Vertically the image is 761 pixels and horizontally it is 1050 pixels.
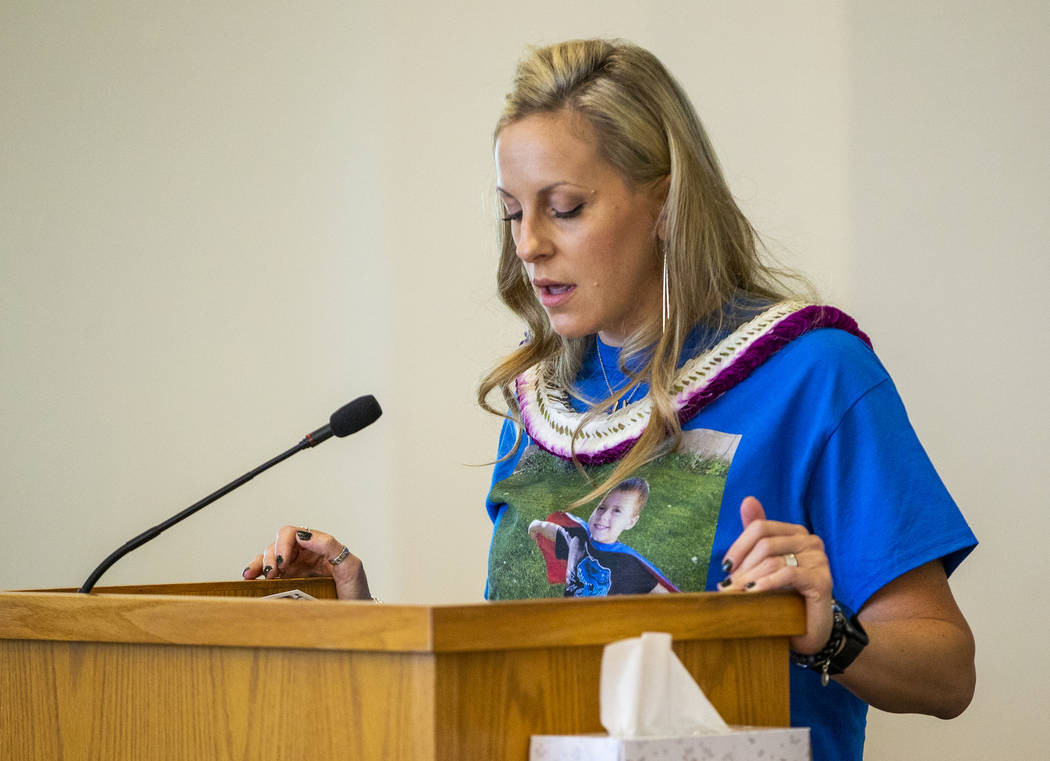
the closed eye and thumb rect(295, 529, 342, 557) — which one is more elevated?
the closed eye

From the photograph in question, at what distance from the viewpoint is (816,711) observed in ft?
4.11

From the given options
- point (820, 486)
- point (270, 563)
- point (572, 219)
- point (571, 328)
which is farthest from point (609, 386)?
point (270, 563)

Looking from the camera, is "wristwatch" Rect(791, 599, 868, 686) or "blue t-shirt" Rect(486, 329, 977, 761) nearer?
"wristwatch" Rect(791, 599, 868, 686)

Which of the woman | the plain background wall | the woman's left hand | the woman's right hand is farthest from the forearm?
the plain background wall

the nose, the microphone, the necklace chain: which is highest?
the nose

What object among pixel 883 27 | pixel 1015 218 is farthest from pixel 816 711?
pixel 883 27

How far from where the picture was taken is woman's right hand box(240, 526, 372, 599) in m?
1.52

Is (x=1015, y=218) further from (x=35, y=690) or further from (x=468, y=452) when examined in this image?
(x=35, y=690)

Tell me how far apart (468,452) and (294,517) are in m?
0.48

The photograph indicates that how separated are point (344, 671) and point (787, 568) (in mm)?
335

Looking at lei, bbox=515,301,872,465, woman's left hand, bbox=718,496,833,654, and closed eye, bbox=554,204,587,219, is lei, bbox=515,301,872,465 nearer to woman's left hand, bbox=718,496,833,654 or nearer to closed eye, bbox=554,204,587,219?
closed eye, bbox=554,204,587,219

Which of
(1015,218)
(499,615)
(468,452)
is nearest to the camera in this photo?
(499,615)

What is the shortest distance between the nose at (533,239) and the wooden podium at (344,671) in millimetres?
586

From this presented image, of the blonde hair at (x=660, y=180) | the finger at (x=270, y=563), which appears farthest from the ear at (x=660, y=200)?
the finger at (x=270, y=563)
